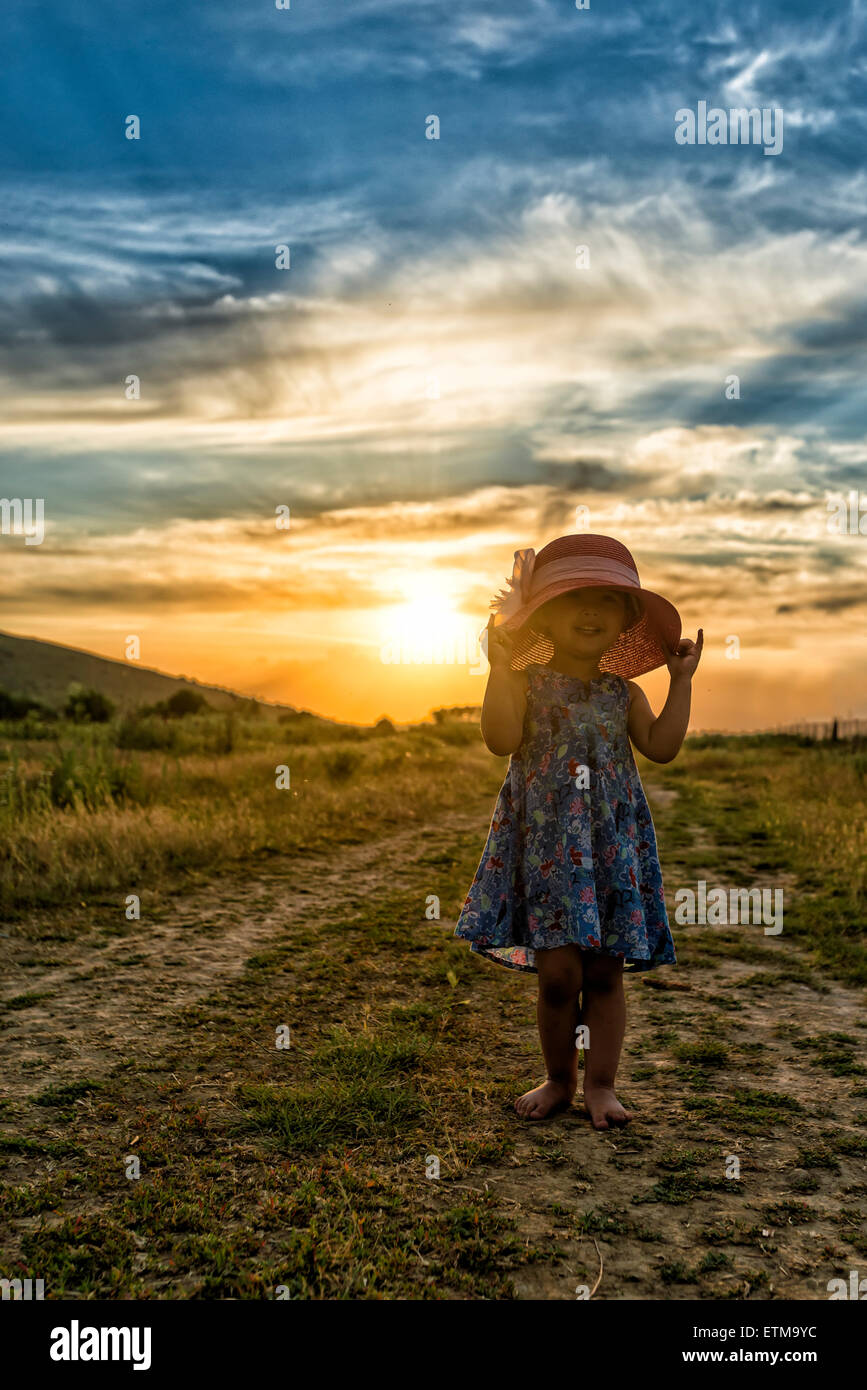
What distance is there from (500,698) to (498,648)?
19 centimetres

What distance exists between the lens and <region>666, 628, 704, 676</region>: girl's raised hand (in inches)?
151

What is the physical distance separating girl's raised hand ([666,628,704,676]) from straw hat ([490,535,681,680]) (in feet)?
0.10

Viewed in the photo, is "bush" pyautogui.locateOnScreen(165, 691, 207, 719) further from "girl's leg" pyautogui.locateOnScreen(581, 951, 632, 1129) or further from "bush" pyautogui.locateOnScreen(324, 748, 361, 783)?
"girl's leg" pyautogui.locateOnScreen(581, 951, 632, 1129)

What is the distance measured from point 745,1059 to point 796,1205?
1378mm

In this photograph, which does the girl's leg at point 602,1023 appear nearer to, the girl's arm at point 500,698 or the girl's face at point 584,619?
the girl's arm at point 500,698

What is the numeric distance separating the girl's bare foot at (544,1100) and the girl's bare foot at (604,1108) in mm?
104

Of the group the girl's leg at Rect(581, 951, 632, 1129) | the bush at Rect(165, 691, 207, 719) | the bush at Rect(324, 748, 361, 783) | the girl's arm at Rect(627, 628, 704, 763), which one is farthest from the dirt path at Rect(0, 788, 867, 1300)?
the bush at Rect(165, 691, 207, 719)

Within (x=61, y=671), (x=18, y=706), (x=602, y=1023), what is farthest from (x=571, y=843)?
(x=61, y=671)

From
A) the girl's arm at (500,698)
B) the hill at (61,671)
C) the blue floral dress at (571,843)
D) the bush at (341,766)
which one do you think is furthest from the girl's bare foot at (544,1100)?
the hill at (61,671)

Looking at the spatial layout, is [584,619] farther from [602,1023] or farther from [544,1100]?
[544,1100]

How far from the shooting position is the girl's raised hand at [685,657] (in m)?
3.85

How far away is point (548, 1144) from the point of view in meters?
3.46
